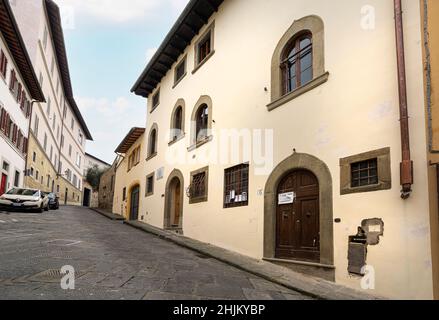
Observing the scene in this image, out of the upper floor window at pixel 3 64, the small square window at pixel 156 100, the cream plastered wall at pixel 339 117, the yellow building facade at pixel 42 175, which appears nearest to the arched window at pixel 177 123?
the small square window at pixel 156 100

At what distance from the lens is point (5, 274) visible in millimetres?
5680

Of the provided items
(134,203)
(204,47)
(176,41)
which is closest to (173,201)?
(204,47)

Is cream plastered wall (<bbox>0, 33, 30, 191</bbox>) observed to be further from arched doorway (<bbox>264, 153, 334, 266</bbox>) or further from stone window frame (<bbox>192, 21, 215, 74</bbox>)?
arched doorway (<bbox>264, 153, 334, 266</bbox>)

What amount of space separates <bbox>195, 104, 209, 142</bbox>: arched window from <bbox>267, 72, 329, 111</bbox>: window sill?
4162 mm

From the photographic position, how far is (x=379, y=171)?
22.4 feet

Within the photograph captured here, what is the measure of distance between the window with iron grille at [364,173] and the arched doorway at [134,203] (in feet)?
51.2

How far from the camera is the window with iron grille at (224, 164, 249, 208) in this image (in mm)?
10781

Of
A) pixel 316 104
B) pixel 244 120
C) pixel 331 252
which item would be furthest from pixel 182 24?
pixel 331 252

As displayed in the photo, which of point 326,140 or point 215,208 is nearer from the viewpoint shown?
point 326,140

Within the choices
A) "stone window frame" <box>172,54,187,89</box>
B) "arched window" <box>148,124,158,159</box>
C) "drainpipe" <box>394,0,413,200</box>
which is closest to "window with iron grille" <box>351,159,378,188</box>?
"drainpipe" <box>394,0,413,200</box>

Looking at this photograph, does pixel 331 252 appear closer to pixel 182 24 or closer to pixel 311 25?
pixel 311 25

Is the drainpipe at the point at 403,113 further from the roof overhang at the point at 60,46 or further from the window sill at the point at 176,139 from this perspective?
the roof overhang at the point at 60,46

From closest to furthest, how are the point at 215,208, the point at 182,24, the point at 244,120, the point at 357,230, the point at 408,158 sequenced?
the point at 408,158, the point at 357,230, the point at 244,120, the point at 215,208, the point at 182,24

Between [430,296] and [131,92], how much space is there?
767 inches
